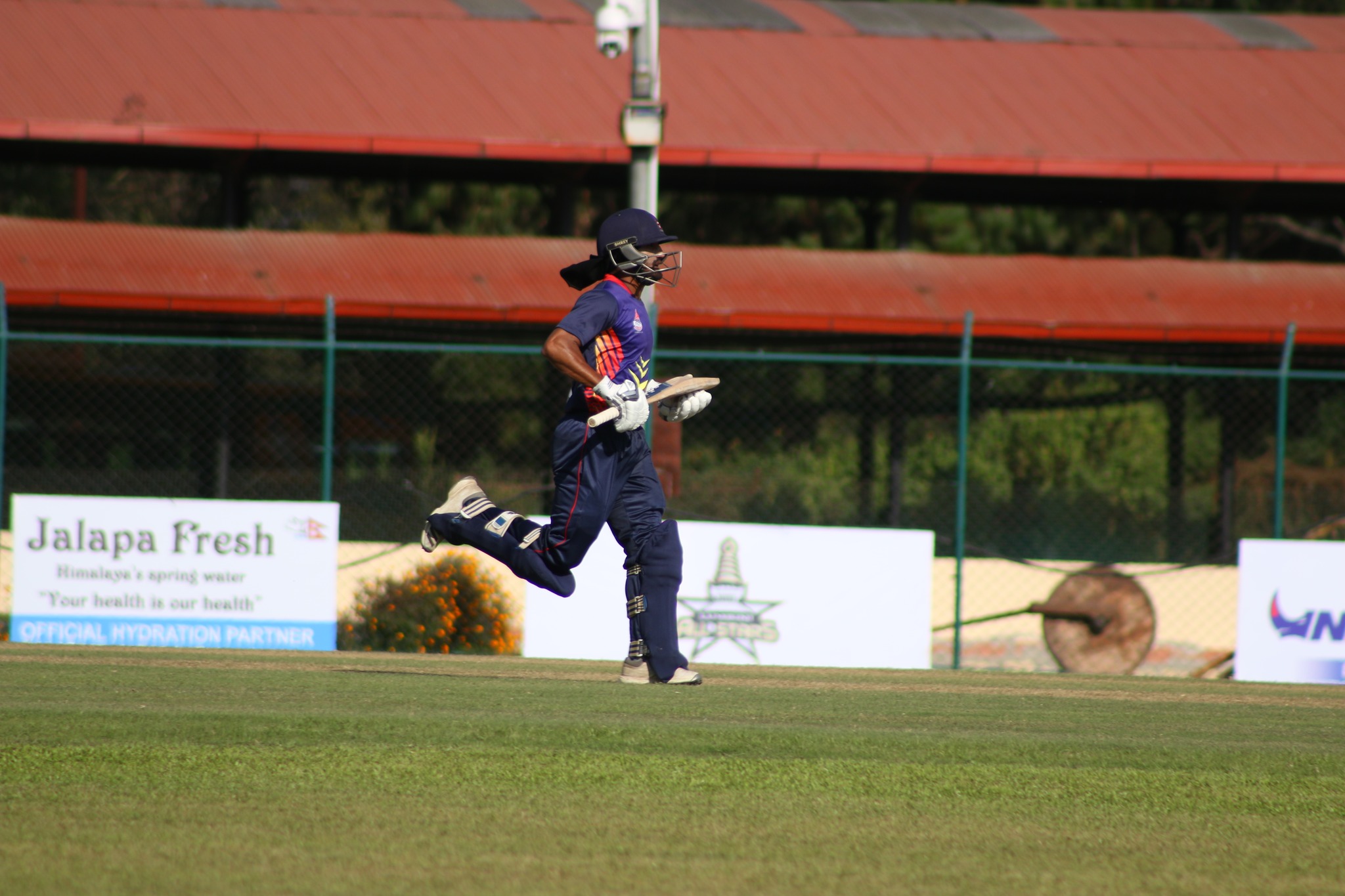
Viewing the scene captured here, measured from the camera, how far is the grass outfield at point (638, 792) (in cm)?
346

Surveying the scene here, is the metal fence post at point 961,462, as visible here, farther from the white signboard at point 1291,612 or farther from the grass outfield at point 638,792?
the grass outfield at point 638,792

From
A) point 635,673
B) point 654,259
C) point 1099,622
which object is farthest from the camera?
point 1099,622

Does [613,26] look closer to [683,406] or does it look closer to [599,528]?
[683,406]

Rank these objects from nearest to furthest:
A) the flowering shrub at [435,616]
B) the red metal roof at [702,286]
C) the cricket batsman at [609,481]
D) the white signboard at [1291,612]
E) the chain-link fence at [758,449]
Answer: the cricket batsman at [609,481]
the white signboard at [1291,612]
the flowering shrub at [435,616]
the chain-link fence at [758,449]
the red metal roof at [702,286]

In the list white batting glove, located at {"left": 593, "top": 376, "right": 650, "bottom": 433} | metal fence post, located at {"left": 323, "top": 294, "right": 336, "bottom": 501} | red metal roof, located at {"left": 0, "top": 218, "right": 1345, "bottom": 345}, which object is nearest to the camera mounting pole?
metal fence post, located at {"left": 323, "top": 294, "right": 336, "bottom": 501}

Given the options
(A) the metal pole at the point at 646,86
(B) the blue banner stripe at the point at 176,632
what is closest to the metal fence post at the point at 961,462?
(A) the metal pole at the point at 646,86

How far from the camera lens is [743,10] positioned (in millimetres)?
18188

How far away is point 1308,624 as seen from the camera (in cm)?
938

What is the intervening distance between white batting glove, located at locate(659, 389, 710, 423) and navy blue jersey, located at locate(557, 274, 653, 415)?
13 centimetres

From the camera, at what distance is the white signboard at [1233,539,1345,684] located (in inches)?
368

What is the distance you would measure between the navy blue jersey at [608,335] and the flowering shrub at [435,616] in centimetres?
442

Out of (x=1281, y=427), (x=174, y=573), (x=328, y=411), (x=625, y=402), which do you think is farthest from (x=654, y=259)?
(x=1281, y=427)

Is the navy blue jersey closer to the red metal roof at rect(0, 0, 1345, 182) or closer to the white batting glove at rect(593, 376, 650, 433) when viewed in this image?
the white batting glove at rect(593, 376, 650, 433)

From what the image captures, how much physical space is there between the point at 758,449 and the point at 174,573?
950 cm
